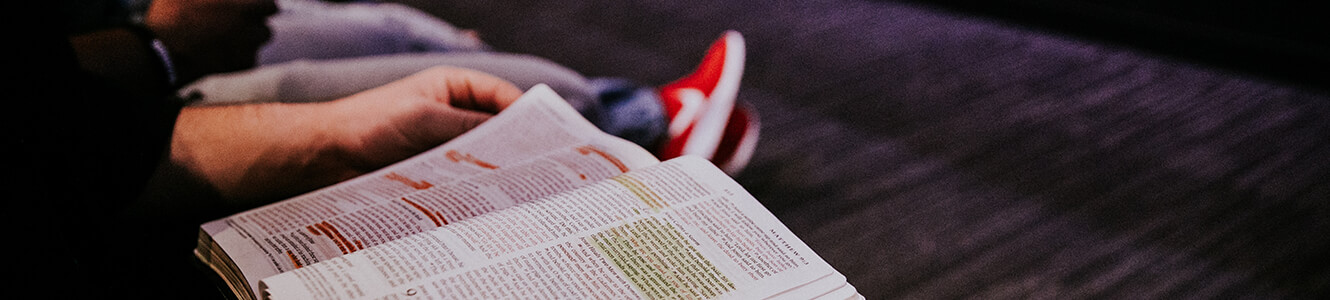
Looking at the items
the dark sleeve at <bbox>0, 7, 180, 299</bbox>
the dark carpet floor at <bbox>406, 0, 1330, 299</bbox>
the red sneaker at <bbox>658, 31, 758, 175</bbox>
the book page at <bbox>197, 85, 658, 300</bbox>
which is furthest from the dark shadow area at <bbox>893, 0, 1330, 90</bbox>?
the dark sleeve at <bbox>0, 7, 180, 299</bbox>

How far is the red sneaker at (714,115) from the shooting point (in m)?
1.09

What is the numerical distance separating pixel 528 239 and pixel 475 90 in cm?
30

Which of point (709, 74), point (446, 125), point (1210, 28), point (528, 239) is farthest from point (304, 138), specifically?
point (1210, 28)

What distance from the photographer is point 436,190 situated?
685 mm

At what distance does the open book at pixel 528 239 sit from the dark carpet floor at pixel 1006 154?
1.26 feet

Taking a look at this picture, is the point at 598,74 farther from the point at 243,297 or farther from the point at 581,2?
the point at 243,297

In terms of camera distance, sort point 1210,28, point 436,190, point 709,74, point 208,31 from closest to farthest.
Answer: point 436,190
point 208,31
point 709,74
point 1210,28

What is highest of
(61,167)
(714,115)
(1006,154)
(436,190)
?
(61,167)

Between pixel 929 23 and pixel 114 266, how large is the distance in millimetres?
1571

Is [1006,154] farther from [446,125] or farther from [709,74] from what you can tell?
[446,125]

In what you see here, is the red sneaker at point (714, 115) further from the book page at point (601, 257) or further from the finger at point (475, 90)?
the book page at point (601, 257)

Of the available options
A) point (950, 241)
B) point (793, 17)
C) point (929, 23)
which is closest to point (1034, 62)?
point (929, 23)

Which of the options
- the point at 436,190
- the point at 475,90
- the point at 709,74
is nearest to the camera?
the point at 436,190

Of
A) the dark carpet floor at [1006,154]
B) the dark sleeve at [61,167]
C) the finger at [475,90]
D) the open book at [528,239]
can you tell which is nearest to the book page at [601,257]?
the open book at [528,239]
